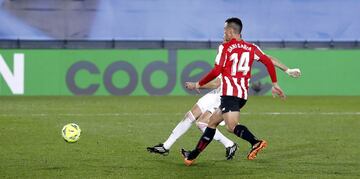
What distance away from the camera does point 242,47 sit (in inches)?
454

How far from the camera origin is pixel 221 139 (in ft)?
40.9

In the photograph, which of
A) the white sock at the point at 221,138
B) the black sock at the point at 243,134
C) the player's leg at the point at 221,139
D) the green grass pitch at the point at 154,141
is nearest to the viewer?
the green grass pitch at the point at 154,141

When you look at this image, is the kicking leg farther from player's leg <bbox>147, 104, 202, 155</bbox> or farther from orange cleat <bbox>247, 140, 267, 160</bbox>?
player's leg <bbox>147, 104, 202, 155</bbox>

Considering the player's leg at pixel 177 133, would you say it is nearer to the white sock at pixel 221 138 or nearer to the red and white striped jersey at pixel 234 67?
the white sock at pixel 221 138

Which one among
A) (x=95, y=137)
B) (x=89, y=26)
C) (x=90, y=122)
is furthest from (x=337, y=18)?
(x=95, y=137)

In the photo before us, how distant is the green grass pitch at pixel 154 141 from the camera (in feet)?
35.9

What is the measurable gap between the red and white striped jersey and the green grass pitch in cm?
102

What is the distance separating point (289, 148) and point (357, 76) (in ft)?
51.8

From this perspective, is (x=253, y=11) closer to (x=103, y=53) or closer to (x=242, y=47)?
(x=103, y=53)

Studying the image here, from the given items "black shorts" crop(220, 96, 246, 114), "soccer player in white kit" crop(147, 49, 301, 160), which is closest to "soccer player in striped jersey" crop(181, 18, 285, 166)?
"black shorts" crop(220, 96, 246, 114)

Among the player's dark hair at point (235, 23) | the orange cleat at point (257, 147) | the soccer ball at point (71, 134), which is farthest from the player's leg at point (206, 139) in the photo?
the soccer ball at point (71, 134)

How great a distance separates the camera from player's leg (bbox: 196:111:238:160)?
12.3 meters

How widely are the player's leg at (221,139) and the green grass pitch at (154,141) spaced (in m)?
0.14

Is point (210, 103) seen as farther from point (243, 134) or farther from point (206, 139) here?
point (243, 134)
